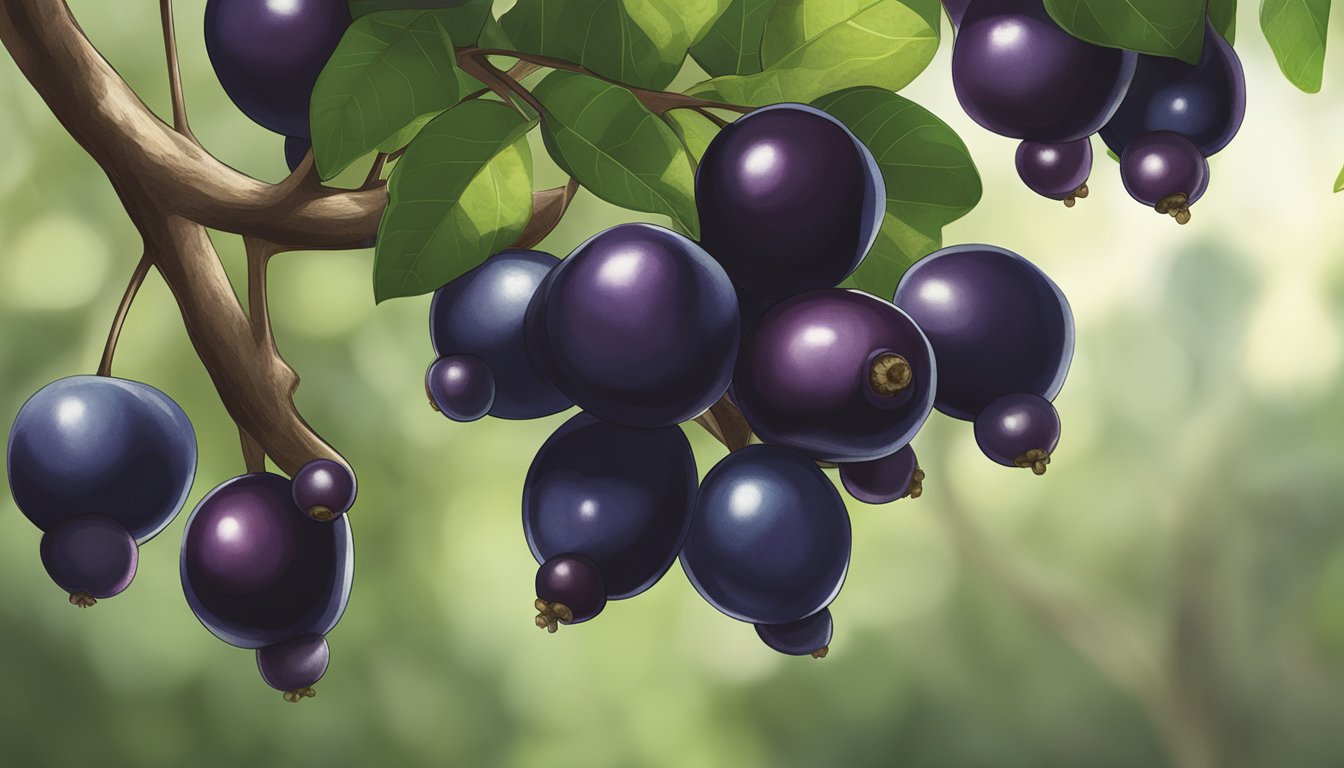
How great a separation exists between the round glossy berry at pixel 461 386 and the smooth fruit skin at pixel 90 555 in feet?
0.27

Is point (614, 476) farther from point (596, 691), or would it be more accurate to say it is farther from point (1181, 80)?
point (596, 691)

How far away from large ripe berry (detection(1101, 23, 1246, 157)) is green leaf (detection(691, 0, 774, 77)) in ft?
0.33

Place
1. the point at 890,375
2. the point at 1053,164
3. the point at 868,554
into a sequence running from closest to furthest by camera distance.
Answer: the point at 890,375, the point at 1053,164, the point at 868,554

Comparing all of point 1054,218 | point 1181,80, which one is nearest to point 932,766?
point 1054,218

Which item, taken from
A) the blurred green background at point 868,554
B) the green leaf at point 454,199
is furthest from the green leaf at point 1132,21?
the blurred green background at point 868,554

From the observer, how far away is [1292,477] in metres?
2.22

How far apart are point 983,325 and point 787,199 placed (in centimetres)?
6

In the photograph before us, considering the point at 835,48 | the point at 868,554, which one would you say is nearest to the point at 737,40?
the point at 835,48

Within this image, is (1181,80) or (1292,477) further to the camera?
(1292,477)

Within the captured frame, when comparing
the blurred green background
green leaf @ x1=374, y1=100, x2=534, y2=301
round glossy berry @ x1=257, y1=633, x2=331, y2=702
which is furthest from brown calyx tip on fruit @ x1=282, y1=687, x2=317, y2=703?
the blurred green background

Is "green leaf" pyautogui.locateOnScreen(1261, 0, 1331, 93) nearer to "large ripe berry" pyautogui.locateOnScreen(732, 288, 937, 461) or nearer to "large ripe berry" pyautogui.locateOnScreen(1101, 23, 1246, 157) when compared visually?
"large ripe berry" pyautogui.locateOnScreen(1101, 23, 1246, 157)

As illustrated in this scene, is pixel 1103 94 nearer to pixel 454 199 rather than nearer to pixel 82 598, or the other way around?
pixel 454 199

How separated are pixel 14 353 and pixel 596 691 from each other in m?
1.03

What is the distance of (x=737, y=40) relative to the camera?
328mm
